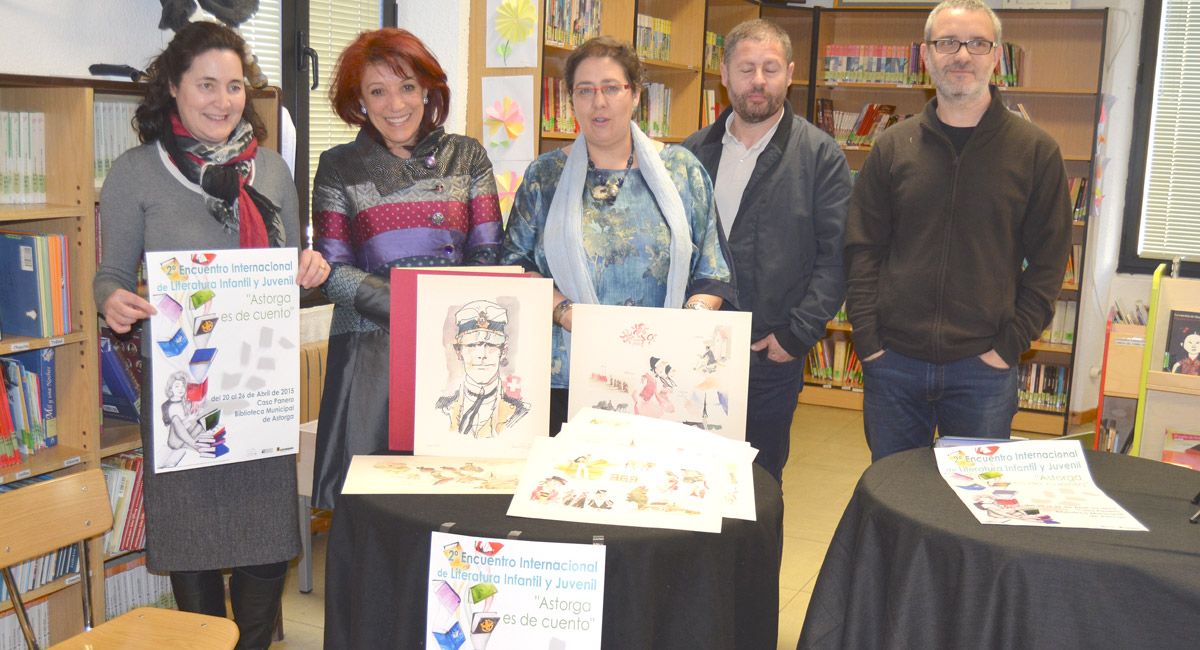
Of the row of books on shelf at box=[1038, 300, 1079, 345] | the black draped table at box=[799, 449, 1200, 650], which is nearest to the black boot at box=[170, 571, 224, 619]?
the black draped table at box=[799, 449, 1200, 650]

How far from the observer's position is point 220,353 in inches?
91.4

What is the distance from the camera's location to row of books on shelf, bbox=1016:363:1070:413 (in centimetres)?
625

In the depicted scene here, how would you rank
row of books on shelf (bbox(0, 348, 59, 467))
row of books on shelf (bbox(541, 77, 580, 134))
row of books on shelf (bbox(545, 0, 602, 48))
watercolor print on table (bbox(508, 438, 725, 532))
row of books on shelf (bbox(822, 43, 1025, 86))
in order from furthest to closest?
row of books on shelf (bbox(822, 43, 1025, 86)), row of books on shelf (bbox(541, 77, 580, 134)), row of books on shelf (bbox(545, 0, 602, 48)), row of books on shelf (bbox(0, 348, 59, 467)), watercolor print on table (bbox(508, 438, 725, 532))

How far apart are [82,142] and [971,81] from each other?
2.29m

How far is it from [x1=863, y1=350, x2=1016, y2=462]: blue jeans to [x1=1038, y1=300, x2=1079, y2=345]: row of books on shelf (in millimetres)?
3874

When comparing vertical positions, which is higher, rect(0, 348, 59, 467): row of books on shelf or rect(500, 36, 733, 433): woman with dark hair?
rect(500, 36, 733, 433): woman with dark hair

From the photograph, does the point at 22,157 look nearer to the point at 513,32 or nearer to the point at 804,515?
the point at 513,32

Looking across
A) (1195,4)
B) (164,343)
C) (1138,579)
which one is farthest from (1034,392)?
(164,343)

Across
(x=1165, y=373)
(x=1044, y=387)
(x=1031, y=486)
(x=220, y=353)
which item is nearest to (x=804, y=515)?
(x=1165, y=373)

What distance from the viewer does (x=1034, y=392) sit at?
632cm

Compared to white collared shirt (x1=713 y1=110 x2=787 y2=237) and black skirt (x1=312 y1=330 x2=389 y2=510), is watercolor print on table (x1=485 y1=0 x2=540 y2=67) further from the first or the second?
black skirt (x1=312 y1=330 x2=389 y2=510)

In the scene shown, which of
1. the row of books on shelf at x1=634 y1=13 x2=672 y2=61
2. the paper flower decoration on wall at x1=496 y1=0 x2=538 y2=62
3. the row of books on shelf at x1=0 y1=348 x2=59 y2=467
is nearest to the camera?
the row of books on shelf at x1=0 y1=348 x2=59 y2=467

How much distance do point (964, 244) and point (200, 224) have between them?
1.88 metres

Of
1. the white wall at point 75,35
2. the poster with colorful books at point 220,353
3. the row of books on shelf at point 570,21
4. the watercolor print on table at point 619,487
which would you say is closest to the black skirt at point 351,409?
the poster with colorful books at point 220,353
